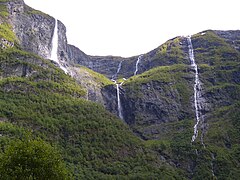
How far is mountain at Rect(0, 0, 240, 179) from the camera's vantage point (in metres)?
92.1

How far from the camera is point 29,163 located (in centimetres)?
3462

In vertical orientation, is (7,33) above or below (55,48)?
above

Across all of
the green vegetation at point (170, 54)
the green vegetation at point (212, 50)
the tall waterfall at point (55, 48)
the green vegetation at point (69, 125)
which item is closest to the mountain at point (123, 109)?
the green vegetation at point (69, 125)

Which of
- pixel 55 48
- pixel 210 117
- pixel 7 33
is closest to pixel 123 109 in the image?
pixel 210 117

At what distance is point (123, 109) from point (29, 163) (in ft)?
327

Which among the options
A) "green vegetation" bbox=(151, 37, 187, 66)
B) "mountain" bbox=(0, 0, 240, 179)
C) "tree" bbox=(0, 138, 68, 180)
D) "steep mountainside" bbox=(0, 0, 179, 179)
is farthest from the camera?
"green vegetation" bbox=(151, 37, 187, 66)

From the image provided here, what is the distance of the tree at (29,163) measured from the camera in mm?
33531

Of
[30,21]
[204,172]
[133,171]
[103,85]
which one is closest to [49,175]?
[133,171]

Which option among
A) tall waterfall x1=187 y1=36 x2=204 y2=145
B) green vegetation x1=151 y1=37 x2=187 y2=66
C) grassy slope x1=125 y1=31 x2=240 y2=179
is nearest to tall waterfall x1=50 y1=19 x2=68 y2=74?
grassy slope x1=125 y1=31 x2=240 y2=179

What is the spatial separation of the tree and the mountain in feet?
116

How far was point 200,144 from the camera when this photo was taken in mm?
108688

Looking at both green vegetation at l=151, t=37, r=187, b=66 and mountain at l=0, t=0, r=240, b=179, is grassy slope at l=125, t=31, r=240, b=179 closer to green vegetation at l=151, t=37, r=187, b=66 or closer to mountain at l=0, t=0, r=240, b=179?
mountain at l=0, t=0, r=240, b=179

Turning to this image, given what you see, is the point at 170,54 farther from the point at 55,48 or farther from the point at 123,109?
the point at 55,48

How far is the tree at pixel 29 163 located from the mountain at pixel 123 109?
35378mm
